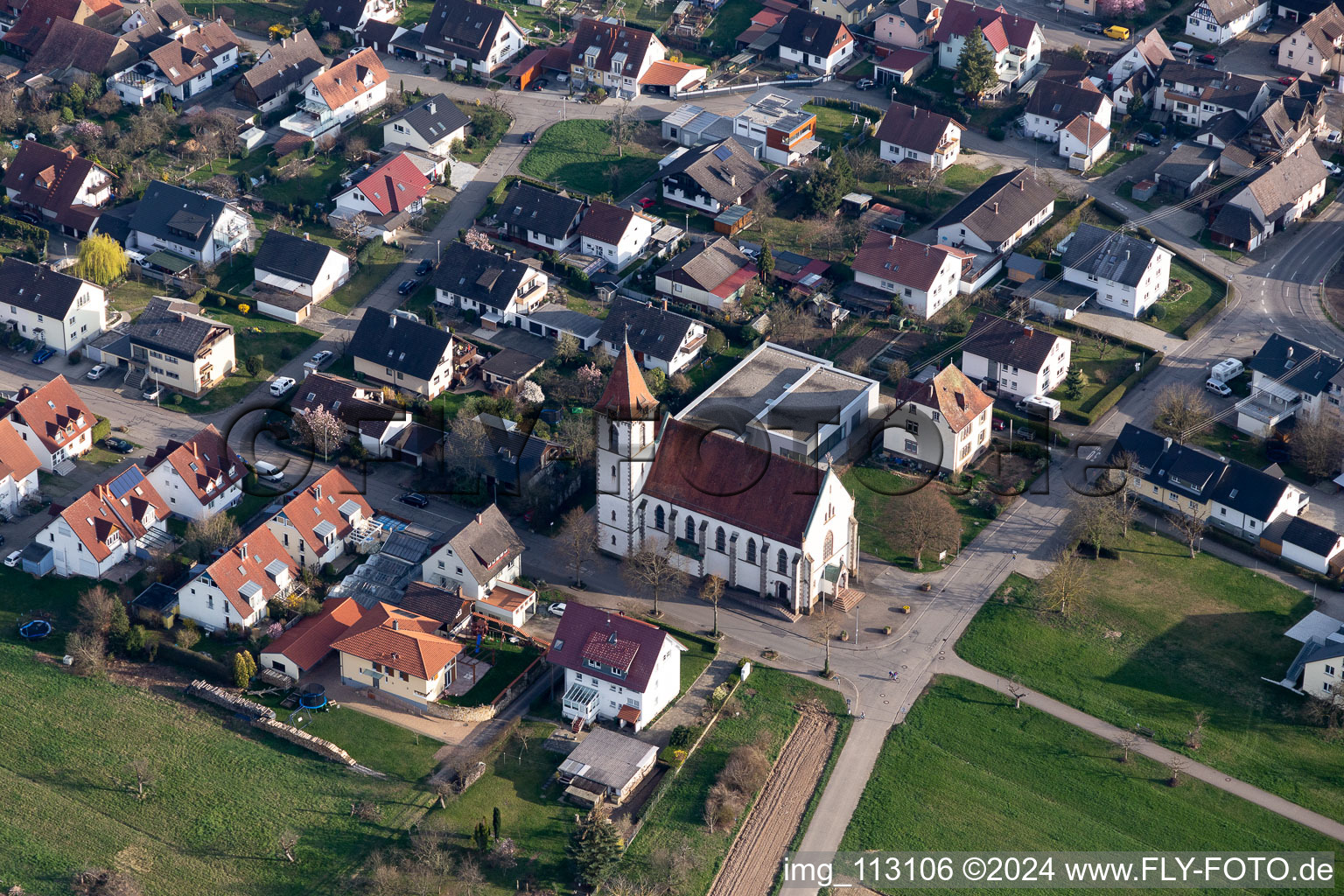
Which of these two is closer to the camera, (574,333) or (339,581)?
(339,581)

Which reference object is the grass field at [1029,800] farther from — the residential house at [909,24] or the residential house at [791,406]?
the residential house at [909,24]

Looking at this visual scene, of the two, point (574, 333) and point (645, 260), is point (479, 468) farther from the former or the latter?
point (645, 260)

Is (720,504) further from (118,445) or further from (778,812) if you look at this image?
(118,445)

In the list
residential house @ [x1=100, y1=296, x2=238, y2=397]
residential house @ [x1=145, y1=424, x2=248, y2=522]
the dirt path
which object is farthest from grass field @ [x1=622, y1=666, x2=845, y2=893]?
residential house @ [x1=100, y1=296, x2=238, y2=397]

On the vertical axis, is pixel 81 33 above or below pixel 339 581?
above

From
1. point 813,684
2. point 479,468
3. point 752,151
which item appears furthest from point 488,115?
point 813,684

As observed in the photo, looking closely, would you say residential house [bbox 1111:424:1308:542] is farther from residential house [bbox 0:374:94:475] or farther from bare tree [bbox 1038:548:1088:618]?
residential house [bbox 0:374:94:475]

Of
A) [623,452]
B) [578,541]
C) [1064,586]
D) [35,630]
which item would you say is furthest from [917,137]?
[35,630]

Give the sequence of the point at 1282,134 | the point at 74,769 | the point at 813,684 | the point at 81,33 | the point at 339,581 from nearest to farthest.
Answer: the point at 74,769 → the point at 813,684 → the point at 339,581 → the point at 1282,134 → the point at 81,33
